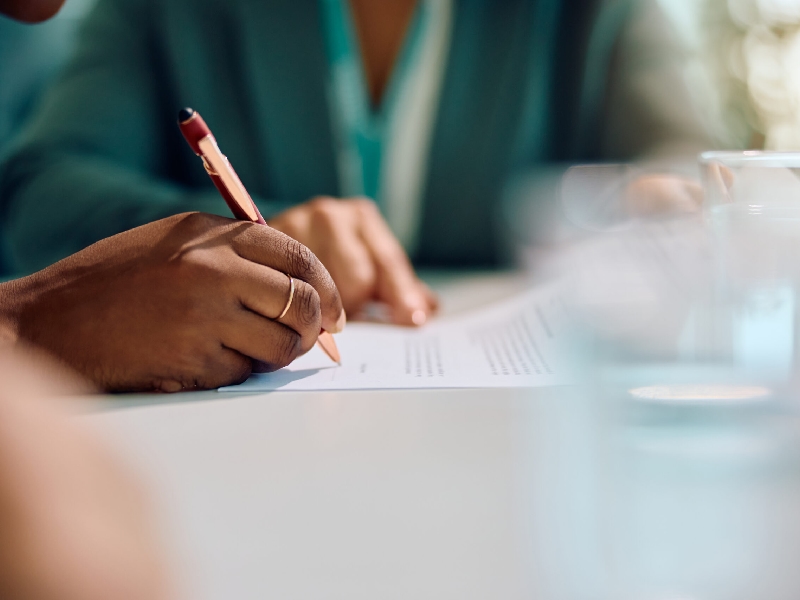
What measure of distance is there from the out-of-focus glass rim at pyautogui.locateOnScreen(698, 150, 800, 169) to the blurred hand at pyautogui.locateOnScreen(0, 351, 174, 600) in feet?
1.05

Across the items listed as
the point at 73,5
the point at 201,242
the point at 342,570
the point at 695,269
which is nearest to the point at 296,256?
the point at 201,242

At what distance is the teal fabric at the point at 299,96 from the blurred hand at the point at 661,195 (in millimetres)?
287

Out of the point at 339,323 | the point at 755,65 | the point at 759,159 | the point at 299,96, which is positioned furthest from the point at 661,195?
the point at 755,65

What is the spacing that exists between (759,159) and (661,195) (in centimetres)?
21

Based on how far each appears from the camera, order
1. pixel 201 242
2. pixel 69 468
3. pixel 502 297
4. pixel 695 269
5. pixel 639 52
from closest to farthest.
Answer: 1. pixel 69 468
2. pixel 201 242
3. pixel 695 269
4. pixel 502 297
5. pixel 639 52

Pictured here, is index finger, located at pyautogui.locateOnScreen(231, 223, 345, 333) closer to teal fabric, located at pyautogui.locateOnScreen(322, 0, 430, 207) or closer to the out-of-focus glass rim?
the out-of-focus glass rim

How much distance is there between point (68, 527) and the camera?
0.15 meters

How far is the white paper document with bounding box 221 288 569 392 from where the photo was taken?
1.12 feet

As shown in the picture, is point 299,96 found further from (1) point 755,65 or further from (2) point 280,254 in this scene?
(1) point 755,65

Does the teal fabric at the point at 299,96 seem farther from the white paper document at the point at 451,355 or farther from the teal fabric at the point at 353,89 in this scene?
the white paper document at the point at 451,355

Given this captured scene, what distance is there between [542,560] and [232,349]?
7.6 inches

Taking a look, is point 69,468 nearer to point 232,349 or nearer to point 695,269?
point 232,349

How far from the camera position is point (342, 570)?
19 cm

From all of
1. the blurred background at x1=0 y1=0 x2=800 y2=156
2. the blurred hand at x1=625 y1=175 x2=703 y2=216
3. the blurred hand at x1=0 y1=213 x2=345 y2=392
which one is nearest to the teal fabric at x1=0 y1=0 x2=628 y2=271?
the blurred hand at x1=625 y1=175 x2=703 y2=216
